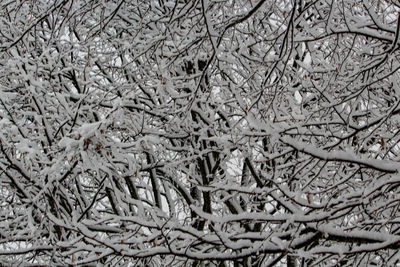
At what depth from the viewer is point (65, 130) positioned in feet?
19.1

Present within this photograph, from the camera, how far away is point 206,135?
5617 mm

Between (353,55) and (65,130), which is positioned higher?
(353,55)

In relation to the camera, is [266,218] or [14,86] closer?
[266,218]

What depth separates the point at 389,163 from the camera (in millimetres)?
2771

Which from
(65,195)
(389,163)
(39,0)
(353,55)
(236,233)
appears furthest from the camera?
(39,0)

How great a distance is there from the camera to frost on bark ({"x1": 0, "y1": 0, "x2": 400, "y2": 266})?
9.72 feet

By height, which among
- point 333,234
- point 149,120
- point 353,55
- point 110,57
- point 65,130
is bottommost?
point 333,234

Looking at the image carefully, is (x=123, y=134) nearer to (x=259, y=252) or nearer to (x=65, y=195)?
(x=65, y=195)

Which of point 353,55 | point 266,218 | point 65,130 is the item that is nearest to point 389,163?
point 266,218

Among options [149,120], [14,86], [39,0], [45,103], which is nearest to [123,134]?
[149,120]

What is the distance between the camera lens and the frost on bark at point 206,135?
9.72ft

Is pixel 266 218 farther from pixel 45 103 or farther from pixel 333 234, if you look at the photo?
pixel 45 103

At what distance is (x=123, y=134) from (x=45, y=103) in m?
1.04

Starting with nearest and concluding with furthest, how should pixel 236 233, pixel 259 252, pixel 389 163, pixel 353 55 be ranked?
pixel 389 163, pixel 259 252, pixel 236 233, pixel 353 55
